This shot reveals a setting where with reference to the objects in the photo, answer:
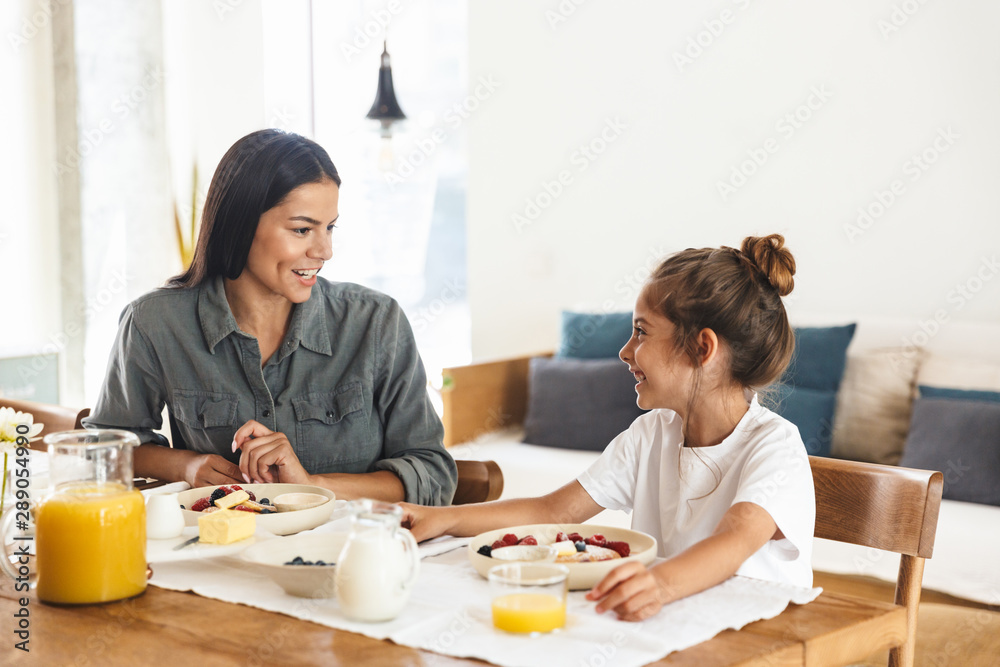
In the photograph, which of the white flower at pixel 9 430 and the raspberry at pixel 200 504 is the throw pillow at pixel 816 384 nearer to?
the raspberry at pixel 200 504

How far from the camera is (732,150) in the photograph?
341 cm

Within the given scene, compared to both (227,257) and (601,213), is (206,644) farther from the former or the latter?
(601,213)

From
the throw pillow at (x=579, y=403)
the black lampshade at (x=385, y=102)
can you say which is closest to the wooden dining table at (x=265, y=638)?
the throw pillow at (x=579, y=403)

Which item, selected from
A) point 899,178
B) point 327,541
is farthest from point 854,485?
point 899,178

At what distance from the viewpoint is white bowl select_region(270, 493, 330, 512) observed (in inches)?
47.6

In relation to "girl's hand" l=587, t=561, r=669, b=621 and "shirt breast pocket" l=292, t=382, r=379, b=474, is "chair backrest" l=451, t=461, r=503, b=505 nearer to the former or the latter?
"shirt breast pocket" l=292, t=382, r=379, b=474

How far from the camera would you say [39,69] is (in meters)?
4.04

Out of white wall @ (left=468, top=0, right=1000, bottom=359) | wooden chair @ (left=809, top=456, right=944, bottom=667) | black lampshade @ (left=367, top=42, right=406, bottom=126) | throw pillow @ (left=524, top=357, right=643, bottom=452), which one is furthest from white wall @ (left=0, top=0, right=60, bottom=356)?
wooden chair @ (left=809, top=456, right=944, bottom=667)

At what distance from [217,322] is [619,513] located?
4.85 feet

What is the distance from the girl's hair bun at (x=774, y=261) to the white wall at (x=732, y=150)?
1.95 meters

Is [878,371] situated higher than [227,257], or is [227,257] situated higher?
[227,257]

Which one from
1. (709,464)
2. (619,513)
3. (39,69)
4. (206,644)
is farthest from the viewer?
(39,69)

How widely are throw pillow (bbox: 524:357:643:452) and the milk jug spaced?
7.42 feet

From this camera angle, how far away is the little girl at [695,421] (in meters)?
1.22
